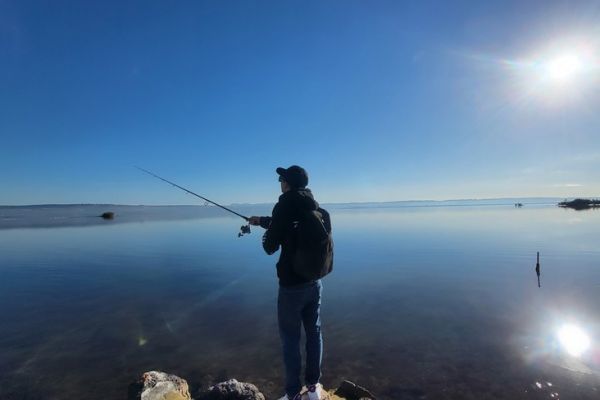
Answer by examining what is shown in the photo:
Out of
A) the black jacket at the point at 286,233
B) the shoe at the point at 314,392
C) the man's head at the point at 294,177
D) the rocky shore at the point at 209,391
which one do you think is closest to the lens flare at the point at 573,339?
the rocky shore at the point at 209,391

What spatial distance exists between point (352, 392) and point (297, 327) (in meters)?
2.64

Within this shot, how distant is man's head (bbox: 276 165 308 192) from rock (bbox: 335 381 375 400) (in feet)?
14.5

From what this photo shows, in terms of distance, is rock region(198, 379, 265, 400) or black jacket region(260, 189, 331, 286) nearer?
black jacket region(260, 189, 331, 286)

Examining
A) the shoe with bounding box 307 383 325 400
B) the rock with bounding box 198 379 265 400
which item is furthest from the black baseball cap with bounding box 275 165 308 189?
the rock with bounding box 198 379 265 400

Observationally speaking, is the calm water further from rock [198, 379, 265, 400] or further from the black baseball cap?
the black baseball cap

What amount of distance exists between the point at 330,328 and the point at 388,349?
240 cm

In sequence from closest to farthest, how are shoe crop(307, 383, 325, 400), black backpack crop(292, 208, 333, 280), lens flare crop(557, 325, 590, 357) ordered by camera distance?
1. black backpack crop(292, 208, 333, 280)
2. shoe crop(307, 383, 325, 400)
3. lens flare crop(557, 325, 590, 357)

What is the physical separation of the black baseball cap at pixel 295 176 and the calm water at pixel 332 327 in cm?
550

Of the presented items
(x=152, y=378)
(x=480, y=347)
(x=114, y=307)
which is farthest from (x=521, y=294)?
(x=114, y=307)

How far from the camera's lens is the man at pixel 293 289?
5375 millimetres

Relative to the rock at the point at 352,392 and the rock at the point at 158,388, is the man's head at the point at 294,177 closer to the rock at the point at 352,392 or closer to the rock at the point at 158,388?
the rock at the point at 352,392

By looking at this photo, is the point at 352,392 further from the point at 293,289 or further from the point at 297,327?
the point at 293,289

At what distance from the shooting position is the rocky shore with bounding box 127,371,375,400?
6.70 metres

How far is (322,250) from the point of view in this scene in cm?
548
